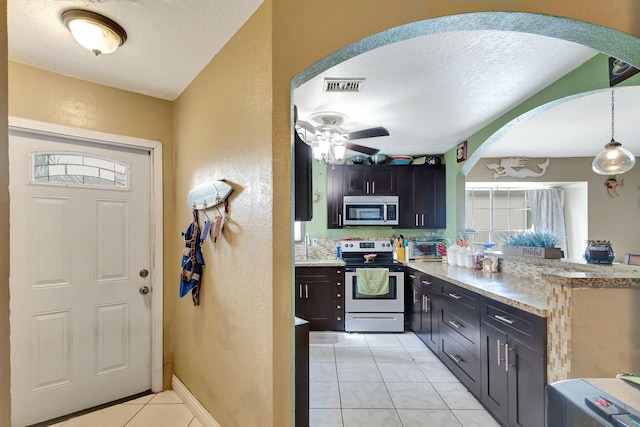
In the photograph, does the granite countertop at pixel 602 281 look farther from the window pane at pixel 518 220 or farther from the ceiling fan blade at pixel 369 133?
the window pane at pixel 518 220

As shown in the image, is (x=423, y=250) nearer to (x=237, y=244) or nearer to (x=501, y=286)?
(x=501, y=286)

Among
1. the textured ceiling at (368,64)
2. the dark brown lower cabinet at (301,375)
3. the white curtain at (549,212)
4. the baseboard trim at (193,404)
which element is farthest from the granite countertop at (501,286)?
the white curtain at (549,212)

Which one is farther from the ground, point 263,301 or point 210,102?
point 210,102

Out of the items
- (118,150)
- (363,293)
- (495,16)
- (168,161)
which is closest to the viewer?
(495,16)

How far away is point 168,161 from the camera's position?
235 cm

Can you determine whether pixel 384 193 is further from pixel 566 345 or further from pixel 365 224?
pixel 566 345

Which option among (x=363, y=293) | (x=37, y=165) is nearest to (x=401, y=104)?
(x=363, y=293)

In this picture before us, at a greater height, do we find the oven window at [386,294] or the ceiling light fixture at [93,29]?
the ceiling light fixture at [93,29]

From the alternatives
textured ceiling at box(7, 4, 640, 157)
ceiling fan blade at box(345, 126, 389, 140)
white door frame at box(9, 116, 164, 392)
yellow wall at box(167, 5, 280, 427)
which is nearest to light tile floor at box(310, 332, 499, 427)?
yellow wall at box(167, 5, 280, 427)

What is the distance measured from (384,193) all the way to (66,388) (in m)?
3.91

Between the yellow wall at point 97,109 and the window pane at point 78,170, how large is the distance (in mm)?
241

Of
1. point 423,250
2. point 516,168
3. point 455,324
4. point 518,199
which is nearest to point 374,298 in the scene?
point 423,250

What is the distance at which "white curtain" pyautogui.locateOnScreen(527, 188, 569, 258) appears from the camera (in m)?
5.16

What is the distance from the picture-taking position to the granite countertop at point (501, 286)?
1715 millimetres
